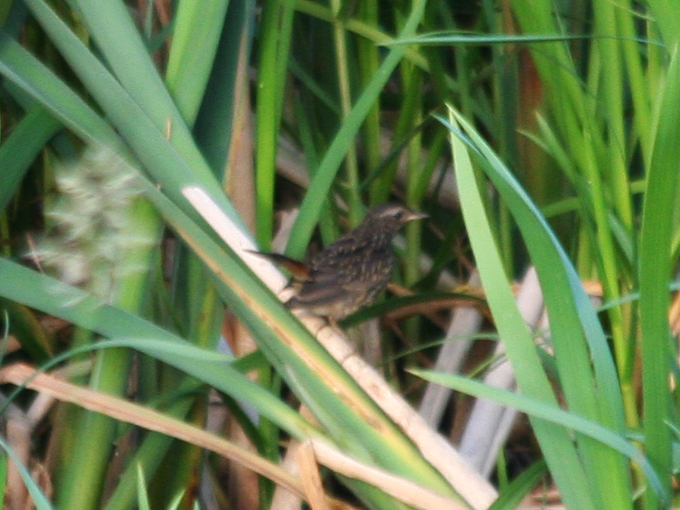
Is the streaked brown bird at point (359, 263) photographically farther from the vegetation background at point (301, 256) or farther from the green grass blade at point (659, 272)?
the green grass blade at point (659, 272)

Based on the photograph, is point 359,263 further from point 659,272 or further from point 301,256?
point 659,272

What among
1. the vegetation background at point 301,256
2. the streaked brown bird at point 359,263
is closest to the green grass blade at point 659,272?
the vegetation background at point 301,256

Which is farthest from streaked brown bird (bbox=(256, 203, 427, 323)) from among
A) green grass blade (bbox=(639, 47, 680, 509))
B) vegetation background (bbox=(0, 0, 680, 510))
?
green grass blade (bbox=(639, 47, 680, 509))

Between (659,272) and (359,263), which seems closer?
(659,272)

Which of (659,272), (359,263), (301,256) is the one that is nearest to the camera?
(659,272)

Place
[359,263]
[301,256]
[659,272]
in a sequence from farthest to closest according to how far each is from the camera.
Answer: [359,263] → [301,256] → [659,272]

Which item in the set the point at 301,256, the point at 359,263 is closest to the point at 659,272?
the point at 301,256
